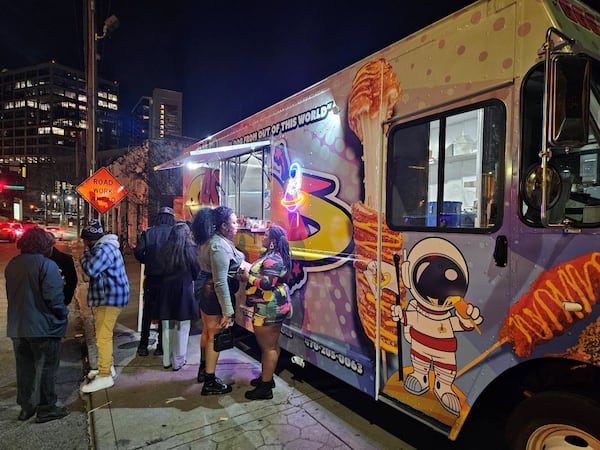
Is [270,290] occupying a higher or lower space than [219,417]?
higher

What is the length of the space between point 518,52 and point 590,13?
694 mm

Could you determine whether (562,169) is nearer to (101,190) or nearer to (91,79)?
(101,190)

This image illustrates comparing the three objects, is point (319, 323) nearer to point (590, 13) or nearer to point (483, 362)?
point (483, 362)

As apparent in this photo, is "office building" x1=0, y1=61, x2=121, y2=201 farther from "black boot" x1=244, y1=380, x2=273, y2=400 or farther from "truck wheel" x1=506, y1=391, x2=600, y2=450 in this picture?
"truck wheel" x1=506, y1=391, x2=600, y2=450

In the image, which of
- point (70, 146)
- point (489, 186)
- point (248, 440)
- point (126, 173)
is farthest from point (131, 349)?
point (70, 146)

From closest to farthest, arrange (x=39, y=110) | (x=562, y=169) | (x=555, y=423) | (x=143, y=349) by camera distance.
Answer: (x=555, y=423) < (x=562, y=169) < (x=143, y=349) < (x=39, y=110)

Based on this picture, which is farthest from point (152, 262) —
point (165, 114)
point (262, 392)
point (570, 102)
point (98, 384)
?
point (165, 114)

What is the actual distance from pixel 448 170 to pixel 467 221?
15.8 inches

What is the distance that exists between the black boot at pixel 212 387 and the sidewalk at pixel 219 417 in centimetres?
5

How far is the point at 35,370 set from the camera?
3.64 m

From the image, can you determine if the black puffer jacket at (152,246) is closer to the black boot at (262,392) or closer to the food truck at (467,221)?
the black boot at (262,392)

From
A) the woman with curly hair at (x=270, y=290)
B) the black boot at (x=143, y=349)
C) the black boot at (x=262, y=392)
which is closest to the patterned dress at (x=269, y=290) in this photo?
the woman with curly hair at (x=270, y=290)

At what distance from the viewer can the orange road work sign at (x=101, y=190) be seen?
841 centimetres

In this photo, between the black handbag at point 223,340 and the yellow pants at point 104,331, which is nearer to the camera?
the black handbag at point 223,340
